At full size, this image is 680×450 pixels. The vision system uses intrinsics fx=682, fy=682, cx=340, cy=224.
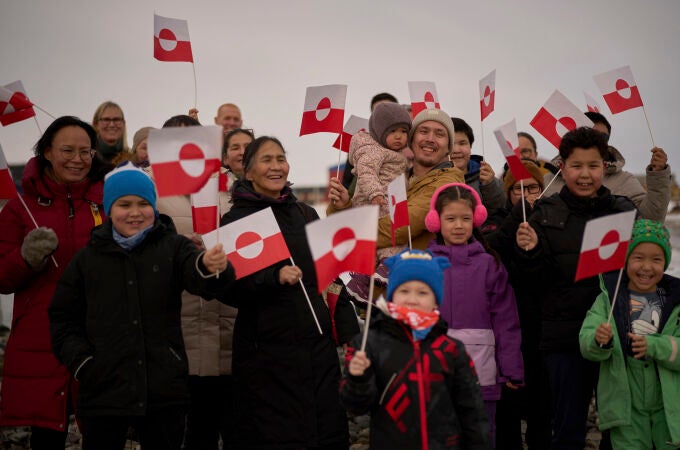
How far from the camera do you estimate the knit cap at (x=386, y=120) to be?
5.51 metres

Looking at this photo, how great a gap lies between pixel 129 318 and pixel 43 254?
0.81 metres

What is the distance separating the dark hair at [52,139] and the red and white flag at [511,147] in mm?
2852

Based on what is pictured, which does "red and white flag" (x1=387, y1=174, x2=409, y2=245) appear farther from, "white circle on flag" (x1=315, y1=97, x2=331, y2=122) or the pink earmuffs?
"white circle on flag" (x1=315, y1=97, x2=331, y2=122)

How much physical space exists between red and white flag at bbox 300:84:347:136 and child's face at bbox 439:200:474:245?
1555 mm

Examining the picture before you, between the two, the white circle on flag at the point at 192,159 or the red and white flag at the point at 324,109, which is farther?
the red and white flag at the point at 324,109

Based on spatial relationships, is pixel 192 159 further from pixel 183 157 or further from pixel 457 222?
pixel 457 222

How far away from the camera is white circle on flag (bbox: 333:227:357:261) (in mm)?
3639

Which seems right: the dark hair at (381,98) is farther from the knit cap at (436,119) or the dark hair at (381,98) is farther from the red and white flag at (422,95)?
the knit cap at (436,119)

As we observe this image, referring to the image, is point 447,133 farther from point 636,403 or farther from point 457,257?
point 636,403

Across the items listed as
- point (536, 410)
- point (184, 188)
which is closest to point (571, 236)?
point (536, 410)

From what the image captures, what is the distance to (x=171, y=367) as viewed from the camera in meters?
4.04

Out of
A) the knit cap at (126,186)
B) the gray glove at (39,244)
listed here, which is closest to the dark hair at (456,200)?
the knit cap at (126,186)

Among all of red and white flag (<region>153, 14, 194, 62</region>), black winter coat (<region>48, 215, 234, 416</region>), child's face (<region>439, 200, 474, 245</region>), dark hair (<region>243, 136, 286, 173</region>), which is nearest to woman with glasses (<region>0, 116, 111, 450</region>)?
black winter coat (<region>48, 215, 234, 416</region>)

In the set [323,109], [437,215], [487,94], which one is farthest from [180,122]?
[487,94]
